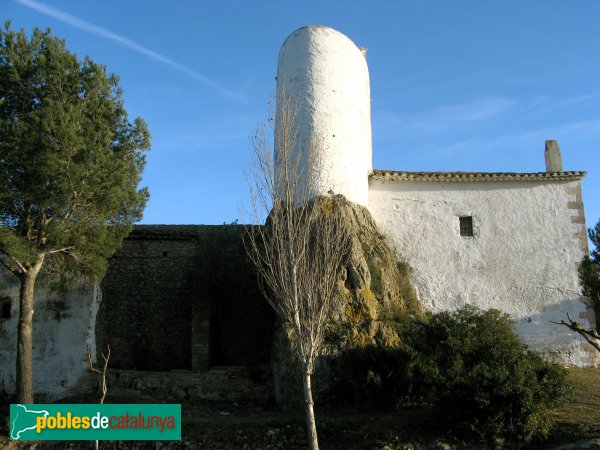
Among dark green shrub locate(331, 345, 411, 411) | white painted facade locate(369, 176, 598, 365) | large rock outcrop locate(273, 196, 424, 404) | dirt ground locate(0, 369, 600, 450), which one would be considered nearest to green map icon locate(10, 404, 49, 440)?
dirt ground locate(0, 369, 600, 450)

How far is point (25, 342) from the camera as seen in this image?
47.5ft

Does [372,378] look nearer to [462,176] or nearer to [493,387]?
[493,387]

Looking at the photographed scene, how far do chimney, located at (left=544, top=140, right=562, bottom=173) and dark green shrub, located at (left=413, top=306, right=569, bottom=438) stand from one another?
8.26 m

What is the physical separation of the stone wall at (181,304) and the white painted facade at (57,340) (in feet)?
5.01

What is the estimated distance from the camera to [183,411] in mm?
15102

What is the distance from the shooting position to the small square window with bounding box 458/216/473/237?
19.3m

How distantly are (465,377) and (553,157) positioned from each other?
1099 centimetres

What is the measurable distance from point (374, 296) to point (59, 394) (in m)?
9.19

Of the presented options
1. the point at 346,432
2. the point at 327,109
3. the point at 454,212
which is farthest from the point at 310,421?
the point at 327,109

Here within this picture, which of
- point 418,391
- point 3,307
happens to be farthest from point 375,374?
point 3,307

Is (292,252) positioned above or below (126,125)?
below

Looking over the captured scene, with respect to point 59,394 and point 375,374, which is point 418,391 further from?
point 59,394

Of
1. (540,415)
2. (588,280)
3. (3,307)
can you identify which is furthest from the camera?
(3,307)

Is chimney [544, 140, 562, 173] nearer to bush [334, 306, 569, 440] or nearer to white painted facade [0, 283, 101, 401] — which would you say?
bush [334, 306, 569, 440]
